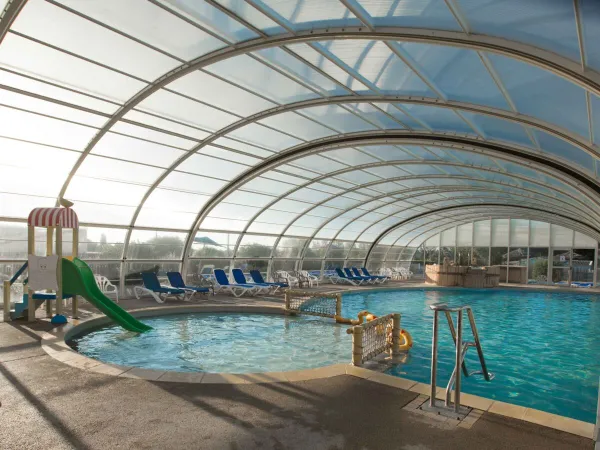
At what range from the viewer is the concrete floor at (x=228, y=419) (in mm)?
4020

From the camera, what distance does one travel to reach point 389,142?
13320 mm

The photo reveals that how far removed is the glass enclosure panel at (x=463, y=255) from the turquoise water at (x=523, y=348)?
1305 cm

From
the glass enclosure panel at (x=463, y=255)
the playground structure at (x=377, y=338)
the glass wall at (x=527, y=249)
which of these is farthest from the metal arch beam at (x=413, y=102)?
the glass enclosure panel at (x=463, y=255)

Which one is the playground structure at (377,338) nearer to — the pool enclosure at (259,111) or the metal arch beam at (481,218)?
the pool enclosure at (259,111)

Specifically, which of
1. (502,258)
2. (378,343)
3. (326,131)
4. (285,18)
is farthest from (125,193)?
(502,258)

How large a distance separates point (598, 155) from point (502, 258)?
86.7 ft

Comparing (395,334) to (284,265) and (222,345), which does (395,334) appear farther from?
(284,265)

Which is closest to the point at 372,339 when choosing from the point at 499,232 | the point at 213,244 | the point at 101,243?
the point at 101,243

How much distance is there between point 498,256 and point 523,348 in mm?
24279

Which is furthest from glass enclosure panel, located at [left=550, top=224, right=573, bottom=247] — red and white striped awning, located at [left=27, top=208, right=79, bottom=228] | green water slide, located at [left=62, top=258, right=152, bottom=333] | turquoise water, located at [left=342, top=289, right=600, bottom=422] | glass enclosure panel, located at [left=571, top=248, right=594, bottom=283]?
red and white striped awning, located at [left=27, top=208, right=79, bottom=228]

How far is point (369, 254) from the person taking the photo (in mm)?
31969

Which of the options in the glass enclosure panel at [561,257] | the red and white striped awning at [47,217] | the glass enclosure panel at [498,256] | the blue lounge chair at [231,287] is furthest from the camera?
the glass enclosure panel at [498,256]

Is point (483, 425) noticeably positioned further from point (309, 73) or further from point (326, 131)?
point (326, 131)

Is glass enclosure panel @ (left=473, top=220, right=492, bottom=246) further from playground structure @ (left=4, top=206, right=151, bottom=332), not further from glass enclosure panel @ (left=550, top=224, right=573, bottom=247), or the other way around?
playground structure @ (left=4, top=206, right=151, bottom=332)
